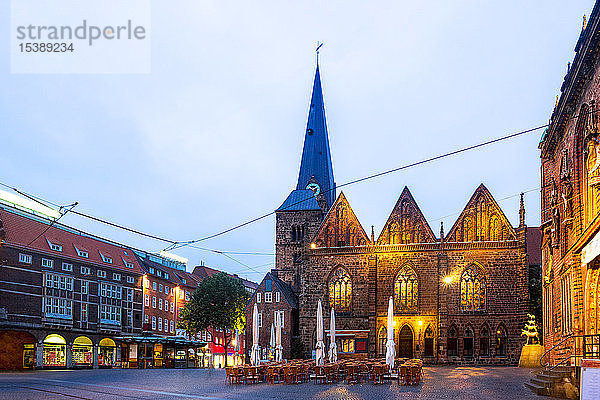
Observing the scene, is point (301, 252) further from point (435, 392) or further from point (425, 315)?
point (435, 392)

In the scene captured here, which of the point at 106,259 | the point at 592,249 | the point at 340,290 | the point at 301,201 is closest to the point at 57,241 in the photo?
the point at 106,259

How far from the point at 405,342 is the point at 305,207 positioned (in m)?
17.9

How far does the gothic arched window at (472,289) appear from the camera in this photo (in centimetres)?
5425

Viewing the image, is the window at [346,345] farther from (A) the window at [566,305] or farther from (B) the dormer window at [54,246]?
(A) the window at [566,305]

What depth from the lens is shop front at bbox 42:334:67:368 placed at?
5425cm

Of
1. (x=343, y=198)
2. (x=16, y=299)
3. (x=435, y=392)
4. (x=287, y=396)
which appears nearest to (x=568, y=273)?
(x=435, y=392)

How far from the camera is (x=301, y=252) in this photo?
66688 mm

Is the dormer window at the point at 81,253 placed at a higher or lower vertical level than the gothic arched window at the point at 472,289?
higher

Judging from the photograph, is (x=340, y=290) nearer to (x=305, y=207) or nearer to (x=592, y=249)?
(x=305, y=207)

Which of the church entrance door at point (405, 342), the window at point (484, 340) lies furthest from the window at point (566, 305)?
the church entrance door at point (405, 342)

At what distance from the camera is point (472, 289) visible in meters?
54.7

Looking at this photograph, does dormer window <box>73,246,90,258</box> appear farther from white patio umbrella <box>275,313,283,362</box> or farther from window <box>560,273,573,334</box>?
window <box>560,273,573,334</box>

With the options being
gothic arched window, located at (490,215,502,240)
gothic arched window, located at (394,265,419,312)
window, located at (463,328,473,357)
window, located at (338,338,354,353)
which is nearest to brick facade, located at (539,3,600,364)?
window, located at (463,328,473,357)

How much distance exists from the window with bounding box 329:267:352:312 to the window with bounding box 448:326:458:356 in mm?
8329
